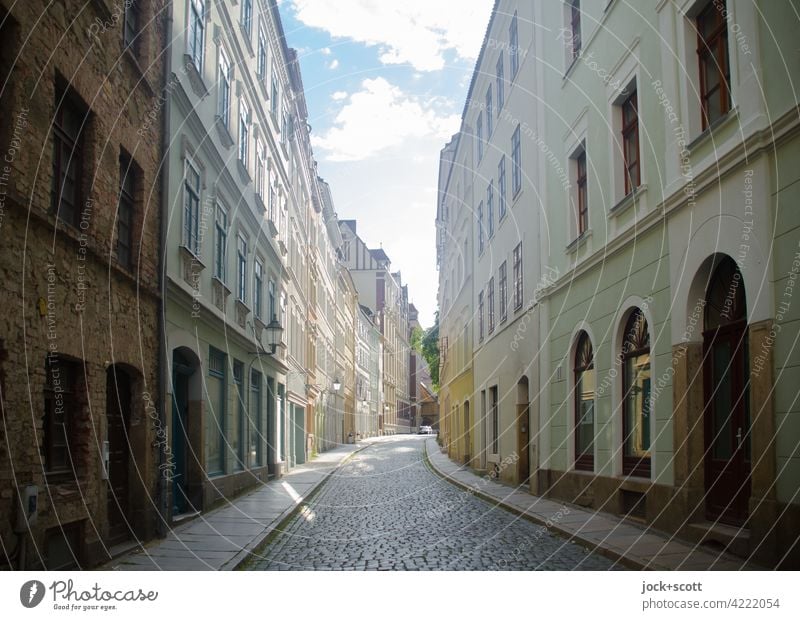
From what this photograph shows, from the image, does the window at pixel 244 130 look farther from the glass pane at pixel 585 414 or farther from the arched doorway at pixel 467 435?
the arched doorway at pixel 467 435

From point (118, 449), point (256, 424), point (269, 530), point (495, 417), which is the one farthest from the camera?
point (495, 417)

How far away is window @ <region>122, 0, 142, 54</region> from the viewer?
10352 millimetres

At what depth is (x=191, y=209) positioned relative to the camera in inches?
551

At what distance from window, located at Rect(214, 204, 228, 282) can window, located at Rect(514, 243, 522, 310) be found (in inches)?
304

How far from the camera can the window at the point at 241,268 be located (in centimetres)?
1831

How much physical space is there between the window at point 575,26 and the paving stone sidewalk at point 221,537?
1059 cm

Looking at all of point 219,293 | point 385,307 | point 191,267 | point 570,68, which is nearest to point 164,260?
point 191,267

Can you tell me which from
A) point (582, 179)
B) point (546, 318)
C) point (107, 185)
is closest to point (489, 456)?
point (546, 318)

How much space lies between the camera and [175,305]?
1280cm

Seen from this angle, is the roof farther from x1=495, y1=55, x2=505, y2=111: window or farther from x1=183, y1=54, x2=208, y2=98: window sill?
x1=183, y1=54, x2=208, y2=98: window sill

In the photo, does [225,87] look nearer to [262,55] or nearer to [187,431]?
[262,55]

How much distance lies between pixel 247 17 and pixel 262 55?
2.32 metres

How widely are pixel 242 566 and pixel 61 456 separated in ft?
7.35
